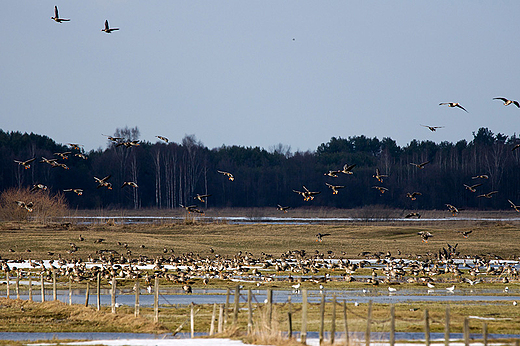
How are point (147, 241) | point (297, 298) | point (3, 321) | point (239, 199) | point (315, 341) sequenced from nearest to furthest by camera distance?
point (315, 341), point (3, 321), point (297, 298), point (147, 241), point (239, 199)

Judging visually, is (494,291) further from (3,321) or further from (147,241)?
(147,241)

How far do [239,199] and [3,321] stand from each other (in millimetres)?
103414

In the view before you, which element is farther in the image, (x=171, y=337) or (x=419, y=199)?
(x=419, y=199)

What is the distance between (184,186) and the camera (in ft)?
381

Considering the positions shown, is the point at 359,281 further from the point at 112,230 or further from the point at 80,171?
the point at 80,171

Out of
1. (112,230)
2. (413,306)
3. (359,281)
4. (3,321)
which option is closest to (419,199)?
(112,230)

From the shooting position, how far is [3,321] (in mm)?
23391

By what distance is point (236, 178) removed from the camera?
429 ft

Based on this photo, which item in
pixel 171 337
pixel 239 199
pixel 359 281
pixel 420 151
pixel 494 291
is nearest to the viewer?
pixel 171 337

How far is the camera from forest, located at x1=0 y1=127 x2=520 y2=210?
111m

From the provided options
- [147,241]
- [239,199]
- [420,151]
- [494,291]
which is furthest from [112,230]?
[420,151]

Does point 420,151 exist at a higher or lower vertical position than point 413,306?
higher

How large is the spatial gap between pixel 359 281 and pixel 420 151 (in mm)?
114613

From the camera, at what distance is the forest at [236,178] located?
110938 mm
